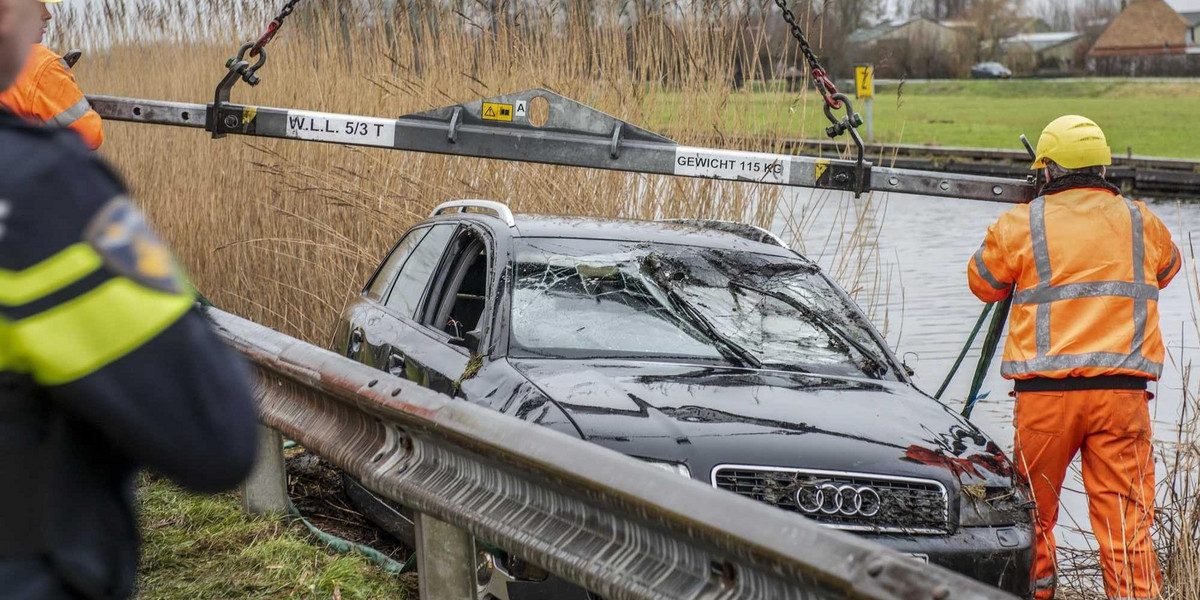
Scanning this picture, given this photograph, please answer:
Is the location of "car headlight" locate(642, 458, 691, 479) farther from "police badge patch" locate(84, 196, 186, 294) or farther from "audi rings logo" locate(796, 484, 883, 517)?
"police badge patch" locate(84, 196, 186, 294)

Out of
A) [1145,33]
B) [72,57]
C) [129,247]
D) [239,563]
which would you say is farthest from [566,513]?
[1145,33]

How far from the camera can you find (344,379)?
436 centimetres

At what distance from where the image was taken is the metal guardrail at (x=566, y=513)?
104 inches

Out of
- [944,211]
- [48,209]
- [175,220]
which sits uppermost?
[48,209]

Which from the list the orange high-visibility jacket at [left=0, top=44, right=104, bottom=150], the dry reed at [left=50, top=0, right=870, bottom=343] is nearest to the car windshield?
the orange high-visibility jacket at [left=0, top=44, right=104, bottom=150]

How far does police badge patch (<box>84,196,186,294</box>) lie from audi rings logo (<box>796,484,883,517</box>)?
10.2ft

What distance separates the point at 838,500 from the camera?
174 inches

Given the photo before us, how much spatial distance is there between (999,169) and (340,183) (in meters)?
30.0

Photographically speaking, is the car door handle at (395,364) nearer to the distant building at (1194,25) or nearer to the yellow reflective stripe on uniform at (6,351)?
the yellow reflective stripe on uniform at (6,351)

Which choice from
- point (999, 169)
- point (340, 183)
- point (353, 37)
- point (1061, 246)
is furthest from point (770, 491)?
point (999, 169)

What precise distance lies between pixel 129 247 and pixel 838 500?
3240 mm

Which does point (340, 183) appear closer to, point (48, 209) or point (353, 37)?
point (353, 37)

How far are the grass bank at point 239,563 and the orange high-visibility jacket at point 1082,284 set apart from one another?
251 cm

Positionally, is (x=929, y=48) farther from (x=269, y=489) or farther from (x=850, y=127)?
(x=269, y=489)
